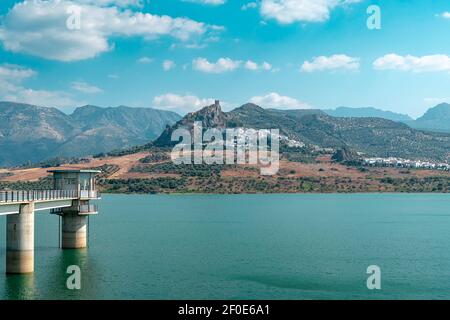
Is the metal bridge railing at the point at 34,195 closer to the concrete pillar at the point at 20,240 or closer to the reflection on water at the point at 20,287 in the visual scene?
the concrete pillar at the point at 20,240

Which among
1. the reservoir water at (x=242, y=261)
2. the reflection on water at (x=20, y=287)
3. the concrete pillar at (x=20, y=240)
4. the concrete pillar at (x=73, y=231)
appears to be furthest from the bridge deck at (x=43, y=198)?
the reservoir water at (x=242, y=261)

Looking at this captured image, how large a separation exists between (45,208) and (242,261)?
23445mm

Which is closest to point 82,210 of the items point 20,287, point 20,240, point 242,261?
point 20,240

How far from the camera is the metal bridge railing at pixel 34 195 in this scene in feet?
178

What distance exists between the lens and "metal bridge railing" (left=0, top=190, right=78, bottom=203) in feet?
178

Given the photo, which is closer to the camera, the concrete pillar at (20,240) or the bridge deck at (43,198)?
the bridge deck at (43,198)

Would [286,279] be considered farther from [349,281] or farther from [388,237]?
[388,237]

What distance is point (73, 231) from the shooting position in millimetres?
75250

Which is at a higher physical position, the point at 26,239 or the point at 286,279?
the point at 26,239

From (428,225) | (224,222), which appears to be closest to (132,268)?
(224,222)

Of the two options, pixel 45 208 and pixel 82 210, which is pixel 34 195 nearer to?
pixel 45 208

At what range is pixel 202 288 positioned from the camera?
54.8 meters

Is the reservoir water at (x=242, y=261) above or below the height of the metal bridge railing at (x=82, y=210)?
below
